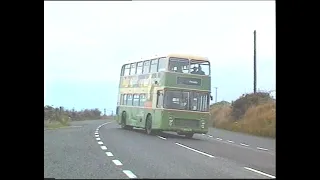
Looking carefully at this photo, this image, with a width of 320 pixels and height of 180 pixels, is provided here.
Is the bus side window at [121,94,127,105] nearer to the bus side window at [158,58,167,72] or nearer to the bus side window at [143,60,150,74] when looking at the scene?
the bus side window at [143,60,150,74]

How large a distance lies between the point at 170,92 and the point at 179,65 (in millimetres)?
852

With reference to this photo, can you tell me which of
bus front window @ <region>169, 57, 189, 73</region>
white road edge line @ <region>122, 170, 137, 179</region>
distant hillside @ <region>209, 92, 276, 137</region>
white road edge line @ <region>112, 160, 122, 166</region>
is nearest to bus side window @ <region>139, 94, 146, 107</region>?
bus front window @ <region>169, 57, 189, 73</region>


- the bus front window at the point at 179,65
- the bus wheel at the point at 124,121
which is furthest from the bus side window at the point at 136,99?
the bus front window at the point at 179,65

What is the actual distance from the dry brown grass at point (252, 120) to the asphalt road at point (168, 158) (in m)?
0.10

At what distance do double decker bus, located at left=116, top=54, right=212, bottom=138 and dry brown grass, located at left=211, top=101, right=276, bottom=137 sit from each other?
0.69ft

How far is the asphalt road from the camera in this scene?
6089mm

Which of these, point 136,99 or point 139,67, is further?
point 136,99

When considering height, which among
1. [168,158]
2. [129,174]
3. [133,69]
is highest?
[133,69]

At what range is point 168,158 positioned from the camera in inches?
274

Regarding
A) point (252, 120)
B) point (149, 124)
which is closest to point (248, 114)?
point (252, 120)

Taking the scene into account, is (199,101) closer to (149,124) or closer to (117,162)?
(117,162)

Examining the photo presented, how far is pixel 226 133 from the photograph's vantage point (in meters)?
7.16
